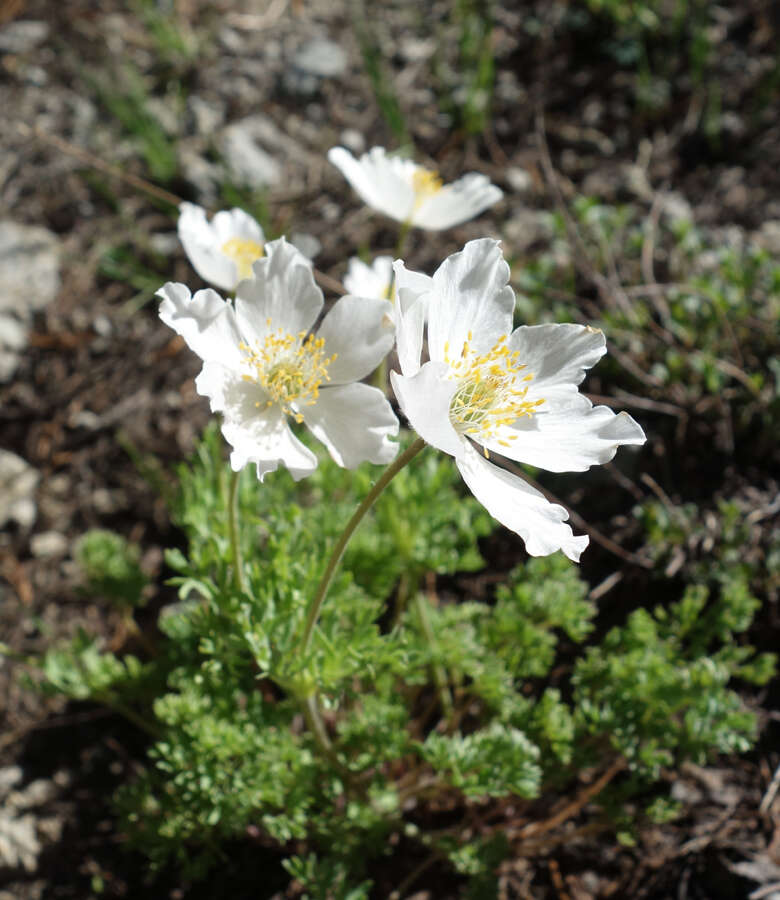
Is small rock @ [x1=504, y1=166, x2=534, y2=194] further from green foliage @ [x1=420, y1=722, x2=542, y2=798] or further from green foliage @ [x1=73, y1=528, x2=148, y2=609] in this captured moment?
green foliage @ [x1=420, y1=722, x2=542, y2=798]

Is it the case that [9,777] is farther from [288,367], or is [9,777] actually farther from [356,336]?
[356,336]

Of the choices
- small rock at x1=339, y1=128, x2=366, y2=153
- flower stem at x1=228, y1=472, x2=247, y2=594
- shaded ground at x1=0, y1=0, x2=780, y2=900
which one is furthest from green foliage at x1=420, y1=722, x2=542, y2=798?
small rock at x1=339, y1=128, x2=366, y2=153

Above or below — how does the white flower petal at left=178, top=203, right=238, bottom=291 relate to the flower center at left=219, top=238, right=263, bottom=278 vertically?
above

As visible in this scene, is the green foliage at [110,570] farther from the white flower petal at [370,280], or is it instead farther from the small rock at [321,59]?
the small rock at [321,59]

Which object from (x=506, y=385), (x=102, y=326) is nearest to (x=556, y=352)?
(x=506, y=385)

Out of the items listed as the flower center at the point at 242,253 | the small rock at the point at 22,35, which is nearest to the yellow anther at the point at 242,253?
the flower center at the point at 242,253

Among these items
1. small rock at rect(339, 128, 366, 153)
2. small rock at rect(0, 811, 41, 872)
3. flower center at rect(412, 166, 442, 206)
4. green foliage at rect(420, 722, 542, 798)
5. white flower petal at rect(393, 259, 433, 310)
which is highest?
white flower petal at rect(393, 259, 433, 310)

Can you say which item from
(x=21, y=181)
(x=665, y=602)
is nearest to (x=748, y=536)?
(x=665, y=602)
